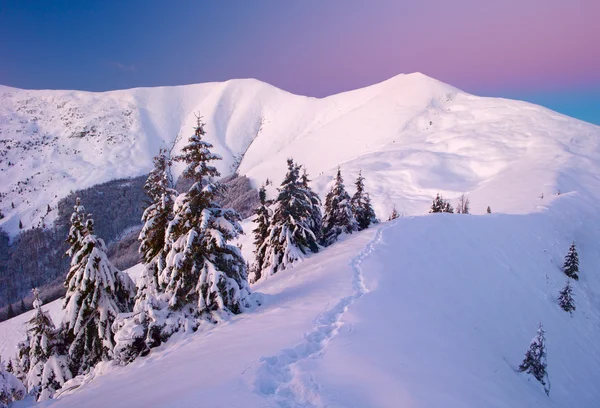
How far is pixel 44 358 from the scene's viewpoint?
Result: 1546 centimetres

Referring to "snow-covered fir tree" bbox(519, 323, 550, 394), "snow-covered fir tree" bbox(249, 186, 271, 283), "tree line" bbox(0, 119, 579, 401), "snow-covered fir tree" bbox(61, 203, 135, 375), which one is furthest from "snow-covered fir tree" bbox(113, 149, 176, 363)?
"snow-covered fir tree" bbox(519, 323, 550, 394)

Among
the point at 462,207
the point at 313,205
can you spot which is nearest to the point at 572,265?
the point at 313,205

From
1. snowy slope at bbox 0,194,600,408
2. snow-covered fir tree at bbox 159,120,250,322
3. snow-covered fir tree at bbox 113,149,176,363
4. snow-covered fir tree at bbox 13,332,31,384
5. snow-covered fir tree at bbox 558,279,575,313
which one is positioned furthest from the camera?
snow-covered fir tree at bbox 558,279,575,313

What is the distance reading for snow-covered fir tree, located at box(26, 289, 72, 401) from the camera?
14.8m

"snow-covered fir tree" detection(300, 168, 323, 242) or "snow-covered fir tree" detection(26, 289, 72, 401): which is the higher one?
"snow-covered fir tree" detection(300, 168, 323, 242)

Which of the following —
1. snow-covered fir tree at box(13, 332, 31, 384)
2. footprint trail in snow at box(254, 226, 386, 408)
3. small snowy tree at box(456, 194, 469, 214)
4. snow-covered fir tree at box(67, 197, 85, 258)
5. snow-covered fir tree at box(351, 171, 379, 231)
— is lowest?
small snowy tree at box(456, 194, 469, 214)

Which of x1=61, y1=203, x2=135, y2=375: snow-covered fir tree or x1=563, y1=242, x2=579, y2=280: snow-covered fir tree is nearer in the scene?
x1=61, y1=203, x2=135, y2=375: snow-covered fir tree

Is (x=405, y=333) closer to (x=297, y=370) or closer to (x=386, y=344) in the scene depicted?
(x=386, y=344)

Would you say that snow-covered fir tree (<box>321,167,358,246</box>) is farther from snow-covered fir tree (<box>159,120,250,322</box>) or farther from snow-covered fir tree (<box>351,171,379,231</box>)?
snow-covered fir tree (<box>159,120,250,322</box>)

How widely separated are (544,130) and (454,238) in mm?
163519

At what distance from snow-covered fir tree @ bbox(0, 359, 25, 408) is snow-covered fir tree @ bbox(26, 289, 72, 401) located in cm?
369

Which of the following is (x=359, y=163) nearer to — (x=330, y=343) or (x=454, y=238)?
(x=454, y=238)

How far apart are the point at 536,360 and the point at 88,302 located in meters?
19.1

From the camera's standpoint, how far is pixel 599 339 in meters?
20.6
